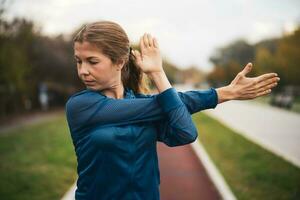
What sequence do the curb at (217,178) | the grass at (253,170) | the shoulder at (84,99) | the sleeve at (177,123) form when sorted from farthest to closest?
the grass at (253,170) → the curb at (217,178) → the shoulder at (84,99) → the sleeve at (177,123)

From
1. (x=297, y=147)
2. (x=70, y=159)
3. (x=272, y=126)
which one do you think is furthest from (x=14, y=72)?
(x=297, y=147)

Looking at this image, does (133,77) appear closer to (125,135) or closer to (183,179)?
(125,135)

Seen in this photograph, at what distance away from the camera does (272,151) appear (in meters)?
9.91

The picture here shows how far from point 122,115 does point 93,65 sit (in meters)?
0.28

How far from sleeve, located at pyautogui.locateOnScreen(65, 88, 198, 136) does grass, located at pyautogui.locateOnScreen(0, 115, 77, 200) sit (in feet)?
15.5

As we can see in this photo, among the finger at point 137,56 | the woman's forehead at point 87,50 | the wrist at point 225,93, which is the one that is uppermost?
the woman's forehead at point 87,50

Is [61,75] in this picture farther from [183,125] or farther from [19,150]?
[183,125]

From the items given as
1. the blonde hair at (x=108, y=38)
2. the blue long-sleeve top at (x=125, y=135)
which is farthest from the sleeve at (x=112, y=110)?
the blonde hair at (x=108, y=38)

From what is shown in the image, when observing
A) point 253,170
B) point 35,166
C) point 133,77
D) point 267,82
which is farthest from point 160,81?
point 35,166

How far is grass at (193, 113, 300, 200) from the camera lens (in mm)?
6477

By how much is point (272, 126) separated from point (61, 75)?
1786 centimetres

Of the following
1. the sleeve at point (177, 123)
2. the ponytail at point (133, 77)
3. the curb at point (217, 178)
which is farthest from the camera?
the curb at point (217, 178)

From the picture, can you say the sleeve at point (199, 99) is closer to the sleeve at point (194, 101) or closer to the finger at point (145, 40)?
the sleeve at point (194, 101)

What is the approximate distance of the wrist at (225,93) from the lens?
6.16 feet
